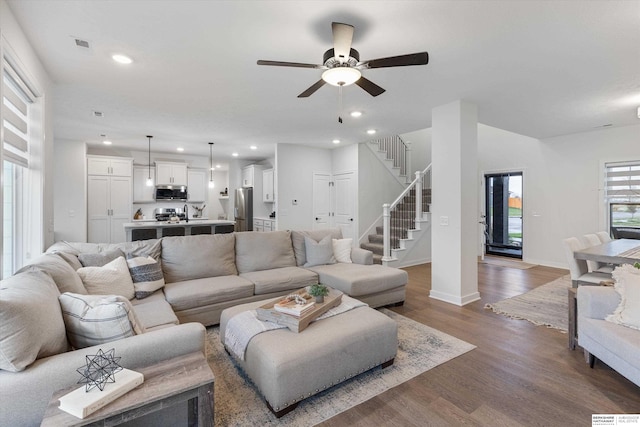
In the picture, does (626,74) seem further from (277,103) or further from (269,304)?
(269,304)

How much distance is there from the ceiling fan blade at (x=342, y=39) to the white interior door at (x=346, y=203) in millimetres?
4810

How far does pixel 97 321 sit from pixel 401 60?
8.21 feet

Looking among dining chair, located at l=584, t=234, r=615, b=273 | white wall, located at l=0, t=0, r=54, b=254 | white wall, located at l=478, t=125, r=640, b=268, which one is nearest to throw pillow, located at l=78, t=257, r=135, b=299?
white wall, located at l=0, t=0, r=54, b=254

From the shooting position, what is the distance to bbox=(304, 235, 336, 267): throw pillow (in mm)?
4211

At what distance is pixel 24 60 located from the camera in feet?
7.89

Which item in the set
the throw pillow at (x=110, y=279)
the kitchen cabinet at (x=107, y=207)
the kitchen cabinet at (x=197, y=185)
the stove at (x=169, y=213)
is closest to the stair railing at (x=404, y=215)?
the throw pillow at (x=110, y=279)

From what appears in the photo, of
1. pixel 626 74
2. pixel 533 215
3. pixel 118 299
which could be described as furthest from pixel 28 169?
pixel 533 215

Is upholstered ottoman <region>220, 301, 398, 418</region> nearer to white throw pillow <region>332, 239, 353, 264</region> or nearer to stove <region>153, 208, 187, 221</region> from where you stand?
white throw pillow <region>332, 239, 353, 264</region>

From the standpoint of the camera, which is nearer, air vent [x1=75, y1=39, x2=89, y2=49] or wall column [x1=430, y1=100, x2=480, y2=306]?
air vent [x1=75, y1=39, x2=89, y2=49]

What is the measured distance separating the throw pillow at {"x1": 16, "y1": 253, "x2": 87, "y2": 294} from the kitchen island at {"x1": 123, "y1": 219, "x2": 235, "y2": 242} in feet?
11.9

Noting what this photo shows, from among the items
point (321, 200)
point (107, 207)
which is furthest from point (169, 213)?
point (321, 200)

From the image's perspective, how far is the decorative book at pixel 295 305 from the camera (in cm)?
228

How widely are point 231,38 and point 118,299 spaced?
2119 mm

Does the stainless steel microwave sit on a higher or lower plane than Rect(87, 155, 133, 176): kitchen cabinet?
lower
